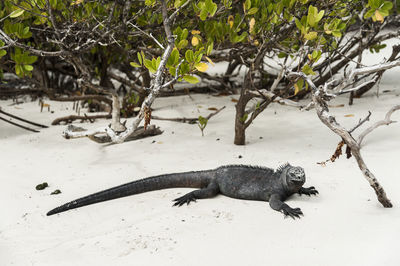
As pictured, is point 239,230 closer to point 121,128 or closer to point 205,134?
point 121,128

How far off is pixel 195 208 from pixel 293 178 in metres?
0.79

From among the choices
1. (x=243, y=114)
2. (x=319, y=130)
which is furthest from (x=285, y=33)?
(x=319, y=130)

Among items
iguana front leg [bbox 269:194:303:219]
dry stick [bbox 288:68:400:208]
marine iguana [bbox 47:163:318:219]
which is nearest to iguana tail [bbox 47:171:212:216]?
marine iguana [bbox 47:163:318:219]

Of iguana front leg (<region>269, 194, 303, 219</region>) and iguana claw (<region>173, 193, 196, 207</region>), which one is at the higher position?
Answer: iguana front leg (<region>269, 194, 303, 219</region>)

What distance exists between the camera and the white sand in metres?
2.60

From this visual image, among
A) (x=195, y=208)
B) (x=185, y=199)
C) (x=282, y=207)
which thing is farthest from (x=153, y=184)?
(x=282, y=207)

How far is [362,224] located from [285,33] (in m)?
2.29

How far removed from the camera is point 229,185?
3.57m

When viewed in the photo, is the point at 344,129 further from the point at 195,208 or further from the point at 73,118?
the point at 73,118

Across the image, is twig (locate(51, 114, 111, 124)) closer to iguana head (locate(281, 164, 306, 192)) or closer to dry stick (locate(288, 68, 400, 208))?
iguana head (locate(281, 164, 306, 192))

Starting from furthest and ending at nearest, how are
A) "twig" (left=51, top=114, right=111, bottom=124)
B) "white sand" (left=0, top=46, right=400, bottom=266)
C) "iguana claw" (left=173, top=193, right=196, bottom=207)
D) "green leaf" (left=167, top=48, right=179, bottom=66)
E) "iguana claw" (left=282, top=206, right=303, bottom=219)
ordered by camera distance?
"twig" (left=51, top=114, right=111, bottom=124)
"iguana claw" (left=173, top=193, right=196, bottom=207)
"green leaf" (left=167, top=48, right=179, bottom=66)
"iguana claw" (left=282, top=206, right=303, bottom=219)
"white sand" (left=0, top=46, right=400, bottom=266)

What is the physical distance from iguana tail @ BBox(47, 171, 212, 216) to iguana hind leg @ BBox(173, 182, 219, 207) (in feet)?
0.39

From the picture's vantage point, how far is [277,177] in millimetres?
3475

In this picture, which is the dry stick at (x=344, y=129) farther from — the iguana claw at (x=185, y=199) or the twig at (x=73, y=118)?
the twig at (x=73, y=118)
